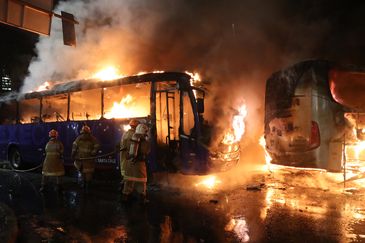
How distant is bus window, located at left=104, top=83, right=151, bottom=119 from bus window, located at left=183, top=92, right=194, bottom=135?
3.25 ft

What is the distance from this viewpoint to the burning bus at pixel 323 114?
816 cm

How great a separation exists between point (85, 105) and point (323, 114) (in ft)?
22.6

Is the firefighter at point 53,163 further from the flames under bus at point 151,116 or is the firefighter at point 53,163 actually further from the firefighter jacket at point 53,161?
the flames under bus at point 151,116

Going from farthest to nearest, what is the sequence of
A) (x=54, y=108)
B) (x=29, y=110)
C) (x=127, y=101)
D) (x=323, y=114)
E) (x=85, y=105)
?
(x=29, y=110) → (x=54, y=108) → (x=85, y=105) → (x=127, y=101) → (x=323, y=114)

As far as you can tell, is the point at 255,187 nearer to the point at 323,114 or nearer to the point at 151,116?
Answer: the point at 323,114

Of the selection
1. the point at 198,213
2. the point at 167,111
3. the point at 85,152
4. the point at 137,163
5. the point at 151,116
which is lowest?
the point at 198,213

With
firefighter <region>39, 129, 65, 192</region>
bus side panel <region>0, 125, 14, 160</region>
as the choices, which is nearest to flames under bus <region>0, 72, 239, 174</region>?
firefighter <region>39, 129, 65, 192</region>

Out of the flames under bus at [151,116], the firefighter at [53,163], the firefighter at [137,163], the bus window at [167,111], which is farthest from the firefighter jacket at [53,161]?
the bus window at [167,111]

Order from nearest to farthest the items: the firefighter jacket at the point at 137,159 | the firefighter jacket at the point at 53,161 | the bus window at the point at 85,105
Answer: the firefighter jacket at the point at 137,159 < the firefighter jacket at the point at 53,161 < the bus window at the point at 85,105

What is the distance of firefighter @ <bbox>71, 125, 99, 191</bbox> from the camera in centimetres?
876

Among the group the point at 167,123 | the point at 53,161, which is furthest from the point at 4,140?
the point at 167,123

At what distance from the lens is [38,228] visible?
559cm

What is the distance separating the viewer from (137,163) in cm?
712

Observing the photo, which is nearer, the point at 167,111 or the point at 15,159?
the point at 167,111
